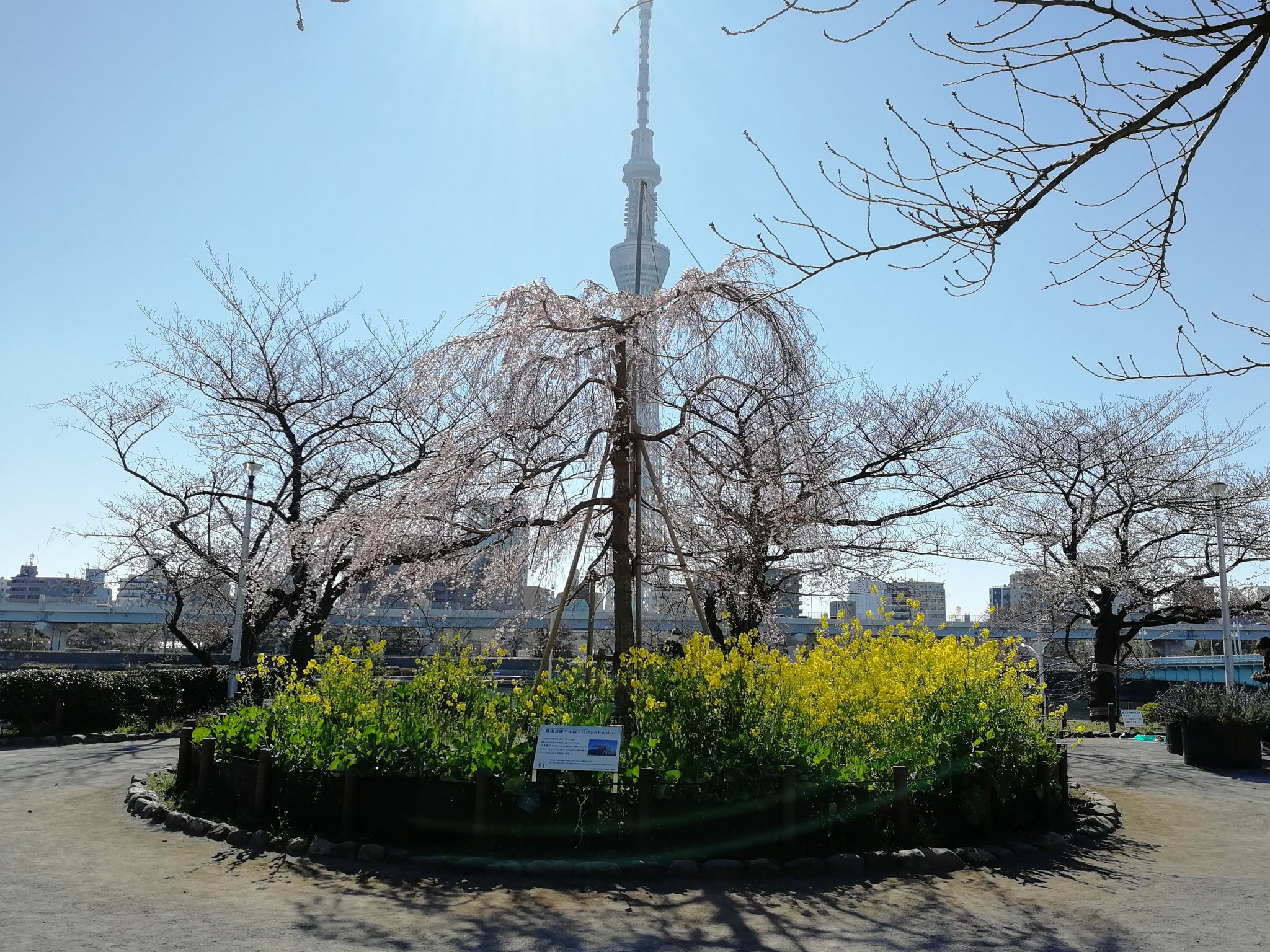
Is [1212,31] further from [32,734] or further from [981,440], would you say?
[981,440]

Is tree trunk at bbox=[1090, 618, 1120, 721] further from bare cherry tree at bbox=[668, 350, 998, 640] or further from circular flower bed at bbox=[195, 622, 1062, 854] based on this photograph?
circular flower bed at bbox=[195, 622, 1062, 854]

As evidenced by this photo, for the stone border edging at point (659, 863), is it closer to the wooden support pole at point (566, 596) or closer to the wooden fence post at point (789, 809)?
the wooden fence post at point (789, 809)

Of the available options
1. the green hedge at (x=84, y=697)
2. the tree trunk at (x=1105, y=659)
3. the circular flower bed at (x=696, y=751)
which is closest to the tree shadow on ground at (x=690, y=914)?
the circular flower bed at (x=696, y=751)

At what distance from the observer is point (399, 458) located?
59.6 ft

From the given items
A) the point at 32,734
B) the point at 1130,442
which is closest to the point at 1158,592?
the point at 1130,442

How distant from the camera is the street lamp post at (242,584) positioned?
56.2 feet

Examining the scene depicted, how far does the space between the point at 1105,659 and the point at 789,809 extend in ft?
66.0

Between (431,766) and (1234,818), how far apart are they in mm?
7557

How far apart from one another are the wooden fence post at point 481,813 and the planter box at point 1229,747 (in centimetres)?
1056

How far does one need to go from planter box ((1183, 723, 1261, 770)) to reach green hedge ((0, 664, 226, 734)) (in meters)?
16.3

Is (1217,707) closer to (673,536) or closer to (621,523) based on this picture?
(673,536)

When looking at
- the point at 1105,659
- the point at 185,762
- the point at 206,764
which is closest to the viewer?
the point at 206,764

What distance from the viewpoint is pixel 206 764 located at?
8.33 meters

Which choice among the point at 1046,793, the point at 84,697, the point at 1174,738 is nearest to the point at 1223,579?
the point at 1174,738
